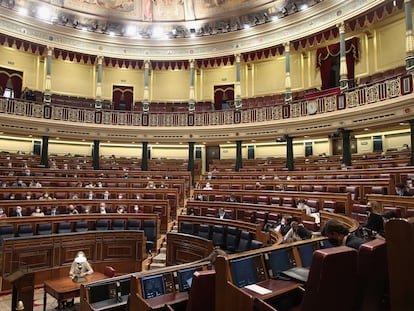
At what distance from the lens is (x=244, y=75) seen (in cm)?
1775

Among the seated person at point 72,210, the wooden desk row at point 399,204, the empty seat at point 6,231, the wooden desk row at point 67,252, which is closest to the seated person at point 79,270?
the wooden desk row at point 67,252

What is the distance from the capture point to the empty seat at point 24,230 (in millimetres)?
7250

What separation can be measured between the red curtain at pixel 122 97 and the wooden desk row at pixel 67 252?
1198cm

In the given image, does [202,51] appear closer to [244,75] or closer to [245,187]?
[244,75]

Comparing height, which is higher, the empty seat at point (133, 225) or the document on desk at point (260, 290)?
the document on desk at point (260, 290)

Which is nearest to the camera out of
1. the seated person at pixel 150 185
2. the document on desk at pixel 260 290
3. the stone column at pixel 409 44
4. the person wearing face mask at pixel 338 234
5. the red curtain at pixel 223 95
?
the document on desk at pixel 260 290

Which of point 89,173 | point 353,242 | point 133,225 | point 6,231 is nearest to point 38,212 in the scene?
point 6,231

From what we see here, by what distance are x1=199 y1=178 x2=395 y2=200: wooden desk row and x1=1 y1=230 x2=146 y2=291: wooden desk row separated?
14.6 feet

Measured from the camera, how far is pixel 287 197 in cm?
849

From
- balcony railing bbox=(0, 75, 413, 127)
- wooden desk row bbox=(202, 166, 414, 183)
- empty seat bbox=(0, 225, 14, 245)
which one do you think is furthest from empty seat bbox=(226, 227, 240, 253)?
balcony railing bbox=(0, 75, 413, 127)

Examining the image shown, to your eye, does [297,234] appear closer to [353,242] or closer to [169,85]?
[353,242]

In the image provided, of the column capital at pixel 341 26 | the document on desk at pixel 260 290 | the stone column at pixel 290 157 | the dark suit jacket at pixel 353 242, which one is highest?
the column capital at pixel 341 26

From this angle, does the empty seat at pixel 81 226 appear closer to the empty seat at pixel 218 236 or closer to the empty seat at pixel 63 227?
the empty seat at pixel 63 227

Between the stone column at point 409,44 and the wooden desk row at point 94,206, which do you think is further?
the stone column at point 409,44
